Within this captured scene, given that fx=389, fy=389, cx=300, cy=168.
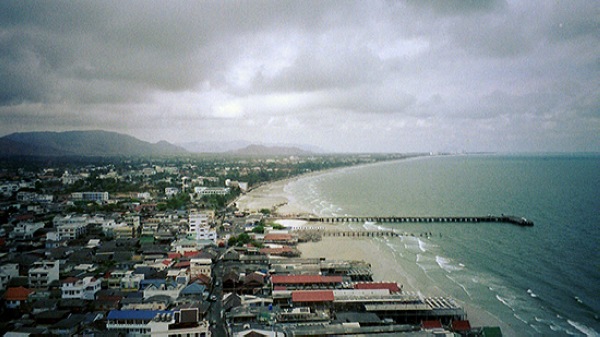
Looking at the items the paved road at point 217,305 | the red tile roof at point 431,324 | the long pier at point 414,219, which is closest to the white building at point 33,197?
the paved road at point 217,305

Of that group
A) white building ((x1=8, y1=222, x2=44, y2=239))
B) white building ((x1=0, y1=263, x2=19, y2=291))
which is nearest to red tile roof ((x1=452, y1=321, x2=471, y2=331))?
white building ((x1=0, y1=263, x2=19, y2=291))

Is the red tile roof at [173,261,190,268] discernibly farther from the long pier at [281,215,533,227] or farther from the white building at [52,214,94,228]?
the long pier at [281,215,533,227]

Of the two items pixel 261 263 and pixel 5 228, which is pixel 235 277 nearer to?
pixel 261 263

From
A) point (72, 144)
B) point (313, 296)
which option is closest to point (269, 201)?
point (72, 144)

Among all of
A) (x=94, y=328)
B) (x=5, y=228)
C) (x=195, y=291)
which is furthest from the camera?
(x=5, y=228)

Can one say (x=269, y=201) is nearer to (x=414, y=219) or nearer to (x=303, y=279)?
(x=414, y=219)

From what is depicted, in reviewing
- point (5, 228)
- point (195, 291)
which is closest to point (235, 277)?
point (195, 291)
